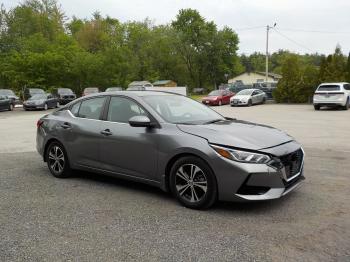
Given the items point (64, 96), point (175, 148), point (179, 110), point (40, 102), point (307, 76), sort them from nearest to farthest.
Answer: point (175, 148) → point (179, 110) → point (40, 102) → point (307, 76) → point (64, 96)

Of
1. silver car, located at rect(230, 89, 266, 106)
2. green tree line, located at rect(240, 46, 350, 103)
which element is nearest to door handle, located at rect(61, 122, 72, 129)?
silver car, located at rect(230, 89, 266, 106)

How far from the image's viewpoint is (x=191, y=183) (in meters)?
5.07

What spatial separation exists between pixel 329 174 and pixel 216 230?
3.29 m

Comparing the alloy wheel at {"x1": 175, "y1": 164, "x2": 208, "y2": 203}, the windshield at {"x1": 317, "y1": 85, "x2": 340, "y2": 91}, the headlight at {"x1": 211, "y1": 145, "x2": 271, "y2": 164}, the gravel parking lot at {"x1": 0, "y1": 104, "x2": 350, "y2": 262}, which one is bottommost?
the gravel parking lot at {"x1": 0, "y1": 104, "x2": 350, "y2": 262}

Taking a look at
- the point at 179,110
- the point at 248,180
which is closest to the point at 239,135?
the point at 248,180

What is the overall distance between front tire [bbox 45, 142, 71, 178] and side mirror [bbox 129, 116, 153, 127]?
181cm

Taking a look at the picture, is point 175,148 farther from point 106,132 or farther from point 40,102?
point 40,102

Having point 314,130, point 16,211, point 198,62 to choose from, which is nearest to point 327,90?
point 314,130

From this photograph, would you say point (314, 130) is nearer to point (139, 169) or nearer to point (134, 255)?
point (139, 169)

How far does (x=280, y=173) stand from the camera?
15.9ft

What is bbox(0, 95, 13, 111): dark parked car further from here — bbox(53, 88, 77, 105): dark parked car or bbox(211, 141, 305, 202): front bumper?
bbox(211, 141, 305, 202): front bumper

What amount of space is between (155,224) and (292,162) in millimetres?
1892

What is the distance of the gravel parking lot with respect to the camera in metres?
3.83

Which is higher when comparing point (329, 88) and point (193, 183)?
point (329, 88)
